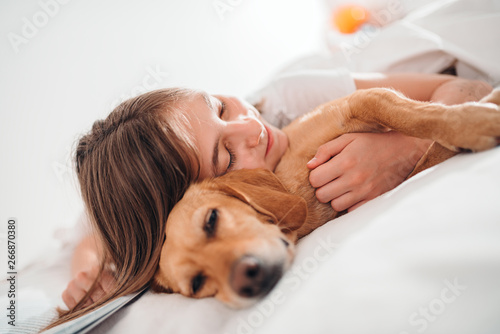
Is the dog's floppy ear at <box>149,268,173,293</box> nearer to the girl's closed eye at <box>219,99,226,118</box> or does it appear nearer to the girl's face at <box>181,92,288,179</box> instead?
the girl's face at <box>181,92,288,179</box>

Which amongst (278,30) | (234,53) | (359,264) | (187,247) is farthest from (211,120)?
(278,30)

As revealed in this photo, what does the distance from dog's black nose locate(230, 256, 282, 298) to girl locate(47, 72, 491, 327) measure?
16.7 inches

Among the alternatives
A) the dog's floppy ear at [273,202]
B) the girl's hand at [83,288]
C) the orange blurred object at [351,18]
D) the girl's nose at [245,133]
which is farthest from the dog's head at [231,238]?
the orange blurred object at [351,18]

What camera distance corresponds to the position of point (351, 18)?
3932mm

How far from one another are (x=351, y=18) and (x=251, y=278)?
398cm

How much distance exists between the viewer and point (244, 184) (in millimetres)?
1128

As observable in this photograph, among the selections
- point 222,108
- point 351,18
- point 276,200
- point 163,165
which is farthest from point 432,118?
point 351,18

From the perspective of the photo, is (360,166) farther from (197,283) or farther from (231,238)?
(197,283)

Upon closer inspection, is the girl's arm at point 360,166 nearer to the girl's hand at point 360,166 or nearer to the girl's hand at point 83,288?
the girl's hand at point 360,166

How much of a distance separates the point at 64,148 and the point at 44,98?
0.30 metres

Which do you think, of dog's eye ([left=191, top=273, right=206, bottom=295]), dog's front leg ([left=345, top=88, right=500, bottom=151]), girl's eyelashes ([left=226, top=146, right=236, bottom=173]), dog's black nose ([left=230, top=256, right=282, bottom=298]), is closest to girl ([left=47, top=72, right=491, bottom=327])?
girl's eyelashes ([left=226, top=146, right=236, bottom=173])

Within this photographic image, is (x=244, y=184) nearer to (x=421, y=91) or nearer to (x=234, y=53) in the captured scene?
(x=421, y=91)

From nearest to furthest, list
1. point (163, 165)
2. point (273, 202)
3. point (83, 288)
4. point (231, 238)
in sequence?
point (231, 238) < point (273, 202) < point (163, 165) < point (83, 288)

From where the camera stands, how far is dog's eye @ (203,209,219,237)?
1014 millimetres
